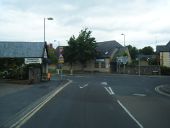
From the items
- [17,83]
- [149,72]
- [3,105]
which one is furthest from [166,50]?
[3,105]

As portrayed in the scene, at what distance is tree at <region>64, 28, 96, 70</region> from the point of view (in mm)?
92188

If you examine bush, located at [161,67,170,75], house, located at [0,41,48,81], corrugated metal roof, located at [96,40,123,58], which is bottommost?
bush, located at [161,67,170,75]

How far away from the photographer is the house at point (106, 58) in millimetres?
94125

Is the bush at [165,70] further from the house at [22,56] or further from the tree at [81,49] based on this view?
the house at [22,56]

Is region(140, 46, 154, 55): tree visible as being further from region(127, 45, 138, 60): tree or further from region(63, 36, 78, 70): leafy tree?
region(63, 36, 78, 70): leafy tree

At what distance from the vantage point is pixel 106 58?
9456 cm

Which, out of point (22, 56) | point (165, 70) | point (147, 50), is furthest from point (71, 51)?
point (147, 50)

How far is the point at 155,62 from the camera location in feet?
334

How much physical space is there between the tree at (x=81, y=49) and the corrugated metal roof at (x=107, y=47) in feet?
12.1

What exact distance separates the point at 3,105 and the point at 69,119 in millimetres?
5796

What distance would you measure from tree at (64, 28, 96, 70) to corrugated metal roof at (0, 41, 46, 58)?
37.4m

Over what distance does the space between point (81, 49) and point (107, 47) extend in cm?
984

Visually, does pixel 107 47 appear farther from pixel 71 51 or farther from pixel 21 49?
pixel 21 49

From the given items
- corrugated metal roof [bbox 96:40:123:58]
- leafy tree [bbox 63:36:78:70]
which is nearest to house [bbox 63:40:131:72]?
corrugated metal roof [bbox 96:40:123:58]
